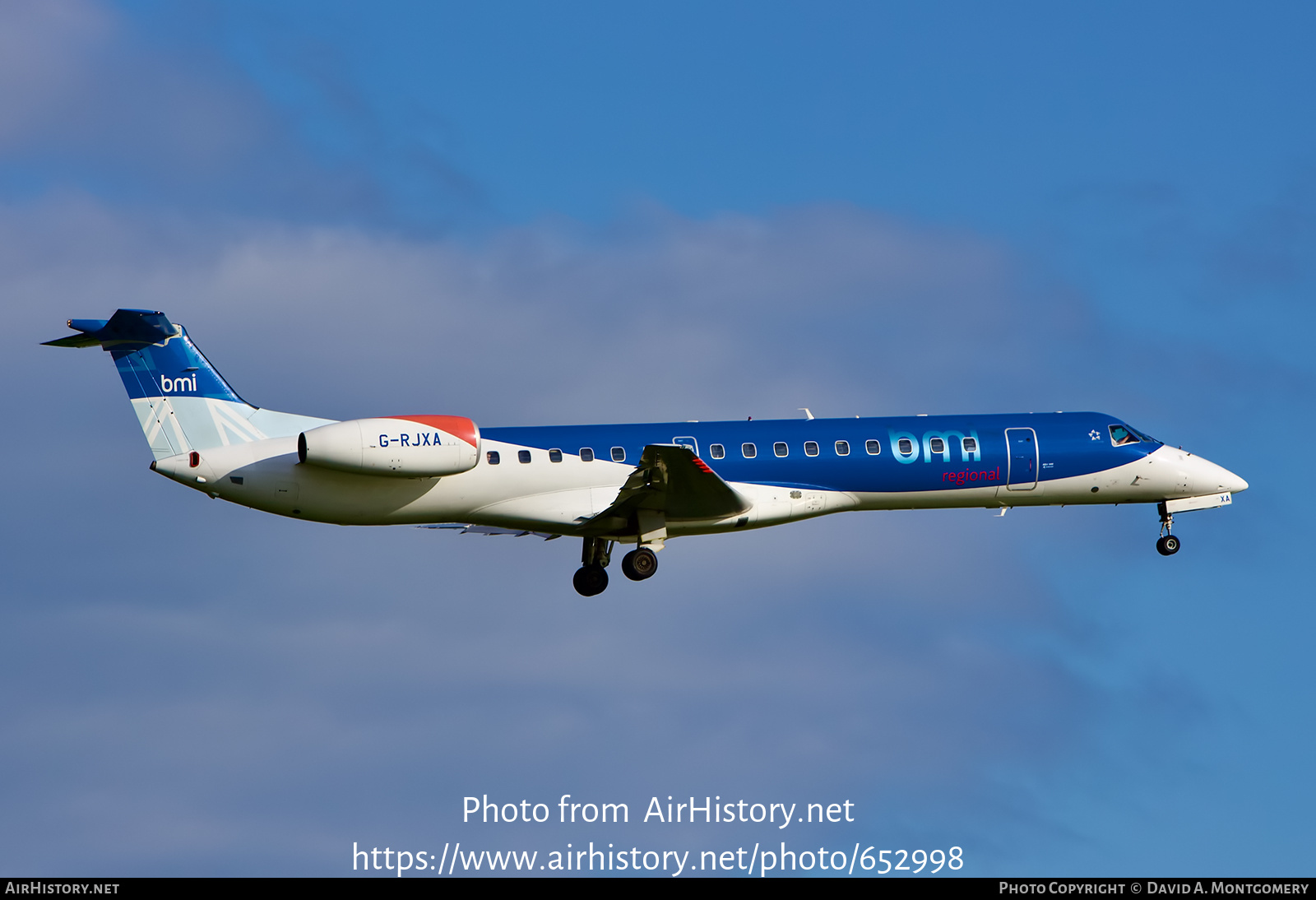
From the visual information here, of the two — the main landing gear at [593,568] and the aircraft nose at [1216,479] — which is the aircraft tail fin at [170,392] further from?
the aircraft nose at [1216,479]

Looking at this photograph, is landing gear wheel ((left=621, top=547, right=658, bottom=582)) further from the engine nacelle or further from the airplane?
the engine nacelle

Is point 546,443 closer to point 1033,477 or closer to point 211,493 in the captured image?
point 211,493

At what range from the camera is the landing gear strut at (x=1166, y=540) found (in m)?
38.5

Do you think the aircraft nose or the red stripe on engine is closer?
the red stripe on engine

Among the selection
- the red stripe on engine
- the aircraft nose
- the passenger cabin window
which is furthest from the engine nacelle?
the aircraft nose

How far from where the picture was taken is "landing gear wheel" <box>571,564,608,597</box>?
3634 cm

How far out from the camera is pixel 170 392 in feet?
109

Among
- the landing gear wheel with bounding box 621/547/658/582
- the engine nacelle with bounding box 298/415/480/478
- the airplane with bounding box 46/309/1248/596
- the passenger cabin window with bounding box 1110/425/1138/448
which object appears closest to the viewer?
the engine nacelle with bounding box 298/415/480/478

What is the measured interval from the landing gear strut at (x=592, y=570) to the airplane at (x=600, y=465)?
0.13 feet

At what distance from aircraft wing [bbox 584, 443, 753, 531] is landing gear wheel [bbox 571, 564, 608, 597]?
1940mm

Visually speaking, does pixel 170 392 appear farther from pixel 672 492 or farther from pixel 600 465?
pixel 672 492

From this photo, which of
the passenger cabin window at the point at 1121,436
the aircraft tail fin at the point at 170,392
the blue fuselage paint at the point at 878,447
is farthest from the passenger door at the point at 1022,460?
the aircraft tail fin at the point at 170,392

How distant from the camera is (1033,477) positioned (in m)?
36.6

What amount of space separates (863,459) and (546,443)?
6.44 metres
